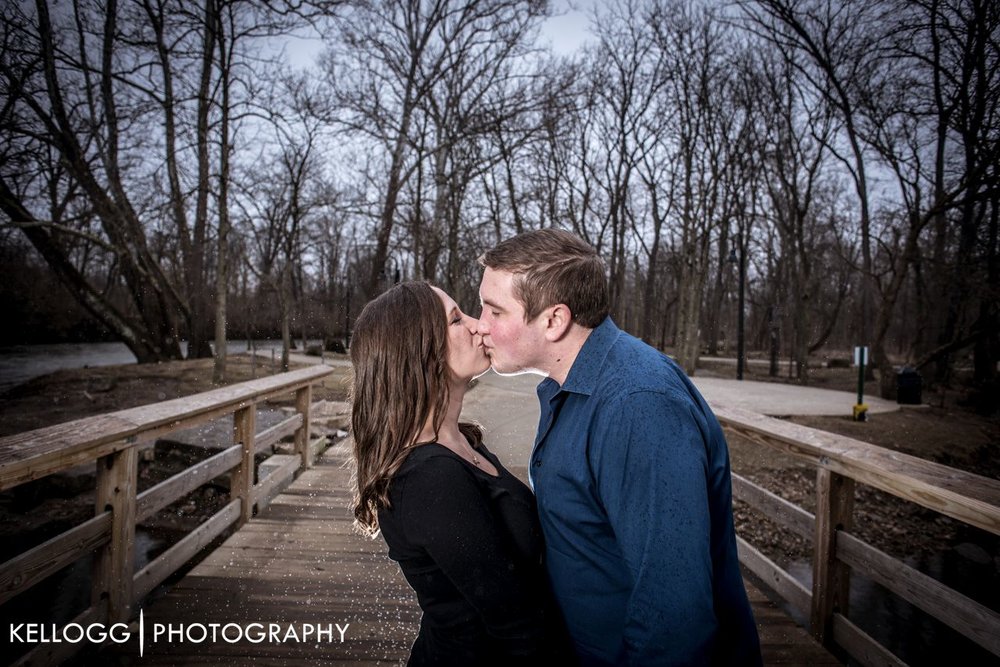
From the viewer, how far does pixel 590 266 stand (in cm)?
142

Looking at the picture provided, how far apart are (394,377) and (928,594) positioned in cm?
218

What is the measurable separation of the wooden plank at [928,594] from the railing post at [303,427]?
16.0 feet

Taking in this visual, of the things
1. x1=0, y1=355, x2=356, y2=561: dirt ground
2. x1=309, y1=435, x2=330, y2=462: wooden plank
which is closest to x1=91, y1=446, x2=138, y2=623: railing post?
x1=309, y1=435, x2=330, y2=462: wooden plank

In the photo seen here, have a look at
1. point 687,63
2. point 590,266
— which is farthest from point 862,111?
point 590,266

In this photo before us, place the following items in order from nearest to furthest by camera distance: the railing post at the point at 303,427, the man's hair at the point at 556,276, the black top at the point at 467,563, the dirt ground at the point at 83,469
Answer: the black top at the point at 467,563
the man's hair at the point at 556,276
the railing post at the point at 303,427
the dirt ground at the point at 83,469

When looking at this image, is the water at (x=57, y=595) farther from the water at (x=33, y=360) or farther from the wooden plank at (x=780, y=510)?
the water at (x=33, y=360)

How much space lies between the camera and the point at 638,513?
991 mm

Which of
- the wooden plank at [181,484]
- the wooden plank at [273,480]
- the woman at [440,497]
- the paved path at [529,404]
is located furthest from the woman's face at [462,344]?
the paved path at [529,404]

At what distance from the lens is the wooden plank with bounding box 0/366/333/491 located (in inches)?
66.7

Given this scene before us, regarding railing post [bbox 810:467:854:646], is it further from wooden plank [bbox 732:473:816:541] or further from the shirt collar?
the shirt collar

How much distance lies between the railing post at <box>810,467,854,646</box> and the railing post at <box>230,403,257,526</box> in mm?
3826

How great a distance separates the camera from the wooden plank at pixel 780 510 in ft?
8.59

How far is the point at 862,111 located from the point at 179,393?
710 inches

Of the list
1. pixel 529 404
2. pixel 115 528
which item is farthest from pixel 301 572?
pixel 529 404
